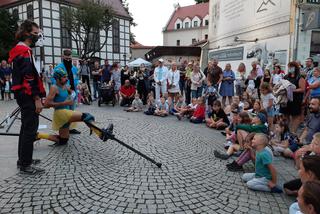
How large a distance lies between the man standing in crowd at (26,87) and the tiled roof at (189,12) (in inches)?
2454

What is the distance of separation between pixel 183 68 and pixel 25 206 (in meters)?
11.7

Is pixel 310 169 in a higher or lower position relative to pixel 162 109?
higher

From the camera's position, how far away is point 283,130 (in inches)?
246

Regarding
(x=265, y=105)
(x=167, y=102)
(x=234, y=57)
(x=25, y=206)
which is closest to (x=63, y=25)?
(x=234, y=57)

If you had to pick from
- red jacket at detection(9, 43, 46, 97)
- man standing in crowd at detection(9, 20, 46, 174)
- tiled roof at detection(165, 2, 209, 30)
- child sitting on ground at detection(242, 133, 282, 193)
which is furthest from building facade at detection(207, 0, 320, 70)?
tiled roof at detection(165, 2, 209, 30)

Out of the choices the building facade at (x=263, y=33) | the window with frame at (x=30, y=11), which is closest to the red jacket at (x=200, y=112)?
the building facade at (x=263, y=33)

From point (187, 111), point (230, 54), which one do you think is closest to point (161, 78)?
point (187, 111)

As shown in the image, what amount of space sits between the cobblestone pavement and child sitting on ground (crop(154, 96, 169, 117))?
4122 millimetres

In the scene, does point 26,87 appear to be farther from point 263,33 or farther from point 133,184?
point 263,33

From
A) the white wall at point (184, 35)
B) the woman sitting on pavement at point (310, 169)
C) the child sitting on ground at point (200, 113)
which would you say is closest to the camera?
the woman sitting on pavement at point (310, 169)

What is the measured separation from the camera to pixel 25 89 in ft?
13.1

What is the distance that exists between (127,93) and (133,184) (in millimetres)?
9123

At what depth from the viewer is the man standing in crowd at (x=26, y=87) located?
3980 mm

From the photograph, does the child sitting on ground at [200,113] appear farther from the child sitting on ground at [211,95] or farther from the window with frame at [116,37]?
the window with frame at [116,37]
